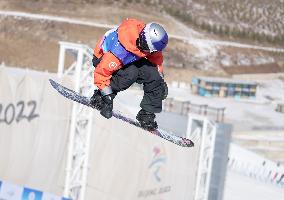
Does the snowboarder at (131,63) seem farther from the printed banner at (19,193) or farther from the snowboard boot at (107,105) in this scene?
the printed banner at (19,193)

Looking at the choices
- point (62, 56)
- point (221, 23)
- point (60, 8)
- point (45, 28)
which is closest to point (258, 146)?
point (62, 56)

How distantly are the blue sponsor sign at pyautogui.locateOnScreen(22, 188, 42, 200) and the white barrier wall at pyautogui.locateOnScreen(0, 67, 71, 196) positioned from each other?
1143 mm

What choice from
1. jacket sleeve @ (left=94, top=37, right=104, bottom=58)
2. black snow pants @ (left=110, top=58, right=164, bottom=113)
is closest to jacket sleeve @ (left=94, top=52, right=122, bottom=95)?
black snow pants @ (left=110, top=58, right=164, bottom=113)

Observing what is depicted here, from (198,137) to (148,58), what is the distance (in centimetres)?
1197

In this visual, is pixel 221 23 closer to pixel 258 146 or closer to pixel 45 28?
pixel 45 28

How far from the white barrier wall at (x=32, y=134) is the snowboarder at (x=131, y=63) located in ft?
30.3

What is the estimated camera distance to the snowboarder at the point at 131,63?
7859 millimetres

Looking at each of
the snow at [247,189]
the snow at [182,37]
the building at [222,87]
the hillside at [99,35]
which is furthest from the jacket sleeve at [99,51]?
the snow at [182,37]

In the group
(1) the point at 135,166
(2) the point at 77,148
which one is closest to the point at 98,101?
(2) the point at 77,148

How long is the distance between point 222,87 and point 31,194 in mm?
45003

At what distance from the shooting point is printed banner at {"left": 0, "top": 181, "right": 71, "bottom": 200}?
1722 cm

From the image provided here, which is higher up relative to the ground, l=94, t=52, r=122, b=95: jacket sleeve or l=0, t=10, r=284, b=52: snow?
l=0, t=10, r=284, b=52: snow

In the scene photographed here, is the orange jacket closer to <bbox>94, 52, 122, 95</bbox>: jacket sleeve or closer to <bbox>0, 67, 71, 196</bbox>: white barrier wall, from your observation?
<bbox>94, 52, 122, 95</bbox>: jacket sleeve

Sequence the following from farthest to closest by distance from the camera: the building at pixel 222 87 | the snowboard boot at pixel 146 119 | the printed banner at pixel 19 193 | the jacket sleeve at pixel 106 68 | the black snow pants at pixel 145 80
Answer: the building at pixel 222 87, the printed banner at pixel 19 193, the snowboard boot at pixel 146 119, the black snow pants at pixel 145 80, the jacket sleeve at pixel 106 68
